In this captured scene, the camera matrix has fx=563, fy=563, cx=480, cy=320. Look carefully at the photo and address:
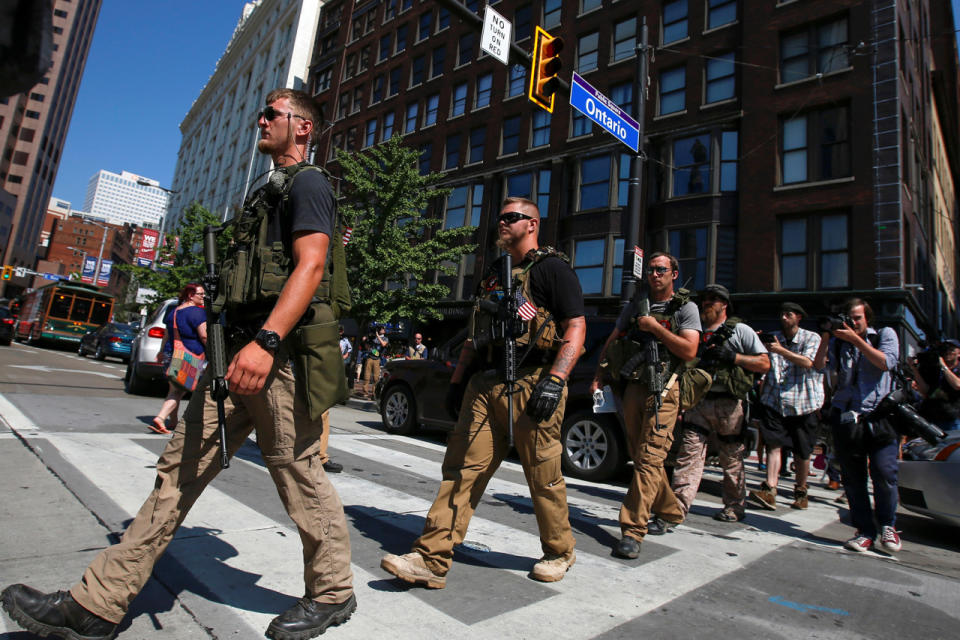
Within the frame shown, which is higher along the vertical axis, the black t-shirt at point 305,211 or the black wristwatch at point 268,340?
the black t-shirt at point 305,211

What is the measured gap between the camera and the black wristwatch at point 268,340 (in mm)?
1904

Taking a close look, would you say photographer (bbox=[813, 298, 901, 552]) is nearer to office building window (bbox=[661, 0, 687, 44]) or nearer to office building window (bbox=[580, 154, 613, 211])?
office building window (bbox=[580, 154, 613, 211])

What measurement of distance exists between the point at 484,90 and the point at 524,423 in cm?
2890

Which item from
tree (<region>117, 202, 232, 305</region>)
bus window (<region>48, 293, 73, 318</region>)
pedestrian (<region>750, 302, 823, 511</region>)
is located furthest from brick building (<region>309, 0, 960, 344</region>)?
bus window (<region>48, 293, 73, 318</region>)

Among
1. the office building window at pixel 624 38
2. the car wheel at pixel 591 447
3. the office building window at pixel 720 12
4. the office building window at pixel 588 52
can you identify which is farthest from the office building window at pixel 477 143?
the car wheel at pixel 591 447

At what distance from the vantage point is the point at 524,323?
2859 mm

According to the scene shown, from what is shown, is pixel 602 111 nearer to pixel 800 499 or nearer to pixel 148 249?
pixel 800 499

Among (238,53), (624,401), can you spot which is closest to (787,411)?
(624,401)

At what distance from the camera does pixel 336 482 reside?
14.8 feet

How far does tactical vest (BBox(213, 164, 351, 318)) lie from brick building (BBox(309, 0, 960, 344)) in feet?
39.8

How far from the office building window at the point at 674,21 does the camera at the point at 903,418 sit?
21501 millimetres

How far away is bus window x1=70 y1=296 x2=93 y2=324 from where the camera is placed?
2720 centimetres

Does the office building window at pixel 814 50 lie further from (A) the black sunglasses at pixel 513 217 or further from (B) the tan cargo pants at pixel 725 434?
(A) the black sunglasses at pixel 513 217

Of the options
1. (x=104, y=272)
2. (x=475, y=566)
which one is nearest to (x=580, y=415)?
(x=475, y=566)
